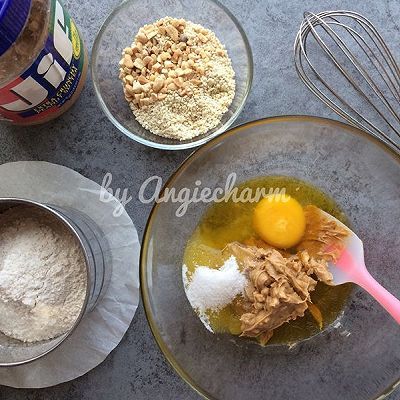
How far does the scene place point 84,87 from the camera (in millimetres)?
1616

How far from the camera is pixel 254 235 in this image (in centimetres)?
152

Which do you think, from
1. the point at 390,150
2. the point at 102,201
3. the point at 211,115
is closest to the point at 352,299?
the point at 390,150

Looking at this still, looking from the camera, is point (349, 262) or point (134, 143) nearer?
point (349, 262)

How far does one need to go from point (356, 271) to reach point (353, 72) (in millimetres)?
548

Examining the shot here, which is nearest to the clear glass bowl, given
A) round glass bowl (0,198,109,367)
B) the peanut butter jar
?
round glass bowl (0,198,109,367)

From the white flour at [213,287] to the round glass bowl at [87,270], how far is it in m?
0.24

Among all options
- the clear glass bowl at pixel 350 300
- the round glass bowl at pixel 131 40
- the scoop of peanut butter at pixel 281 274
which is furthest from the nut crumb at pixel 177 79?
the scoop of peanut butter at pixel 281 274

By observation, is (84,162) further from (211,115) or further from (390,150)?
(390,150)

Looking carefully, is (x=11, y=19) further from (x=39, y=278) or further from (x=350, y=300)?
(x=350, y=300)

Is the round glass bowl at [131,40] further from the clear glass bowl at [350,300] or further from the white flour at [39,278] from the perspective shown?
the white flour at [39,278]

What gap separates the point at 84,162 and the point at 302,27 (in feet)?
2.24

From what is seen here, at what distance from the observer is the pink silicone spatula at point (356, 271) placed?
140 centimetres

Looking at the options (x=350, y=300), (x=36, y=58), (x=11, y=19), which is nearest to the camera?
(x=11, y=19)


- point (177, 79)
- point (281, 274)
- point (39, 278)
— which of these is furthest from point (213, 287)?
point (177, 79)
